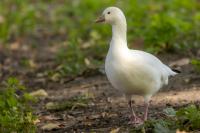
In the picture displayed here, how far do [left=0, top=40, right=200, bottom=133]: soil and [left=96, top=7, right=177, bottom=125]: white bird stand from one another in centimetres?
37

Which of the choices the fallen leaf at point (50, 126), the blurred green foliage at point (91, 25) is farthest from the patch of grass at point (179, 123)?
the blurred green foliage at point (91, 25)

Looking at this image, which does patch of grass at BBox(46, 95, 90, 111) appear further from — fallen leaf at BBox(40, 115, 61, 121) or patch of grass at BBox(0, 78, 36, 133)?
patch of grass at BBox(0, 78, 36, 133)

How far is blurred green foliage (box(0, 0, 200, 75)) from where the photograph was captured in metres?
10.7

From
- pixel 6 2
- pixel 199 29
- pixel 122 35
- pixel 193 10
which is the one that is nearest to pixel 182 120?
pixel 122 35

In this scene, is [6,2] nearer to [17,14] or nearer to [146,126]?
[17,14]

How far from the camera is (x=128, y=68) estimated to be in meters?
6.34

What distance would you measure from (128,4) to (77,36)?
4.80 feet

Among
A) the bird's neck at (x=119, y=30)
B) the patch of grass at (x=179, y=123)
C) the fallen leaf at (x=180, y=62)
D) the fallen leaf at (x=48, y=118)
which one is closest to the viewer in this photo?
the patch of grass at (x=179, y=123)

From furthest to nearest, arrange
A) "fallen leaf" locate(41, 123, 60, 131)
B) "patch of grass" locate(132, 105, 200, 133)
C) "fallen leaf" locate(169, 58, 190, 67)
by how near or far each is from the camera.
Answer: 1. "fallen leaf" locate(169, 58, 190, 67)
2. "fallen leaf" locate(41, 123, 60, 131)
3. "patch of grass" locate(132, 105, 200, 133)

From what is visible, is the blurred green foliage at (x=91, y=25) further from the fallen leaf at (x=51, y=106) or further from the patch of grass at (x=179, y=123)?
the patch of grass at (x=179, y=123)

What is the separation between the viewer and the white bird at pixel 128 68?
20.9ft

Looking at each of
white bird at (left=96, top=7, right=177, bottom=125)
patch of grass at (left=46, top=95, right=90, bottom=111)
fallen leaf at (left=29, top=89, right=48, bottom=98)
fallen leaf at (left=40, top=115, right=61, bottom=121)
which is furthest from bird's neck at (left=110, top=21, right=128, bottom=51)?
fallen leaf at (left=29, top=89, right=48, bottom=98)

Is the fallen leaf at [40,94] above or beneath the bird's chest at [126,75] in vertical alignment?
above

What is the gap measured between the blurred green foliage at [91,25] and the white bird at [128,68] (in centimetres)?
336
